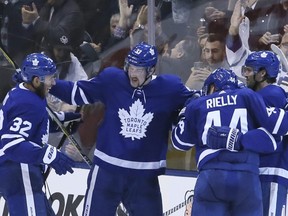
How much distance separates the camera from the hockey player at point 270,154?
229 inches

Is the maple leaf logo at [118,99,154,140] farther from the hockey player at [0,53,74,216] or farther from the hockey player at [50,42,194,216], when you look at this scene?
the hockey player at [0,53,74,216]

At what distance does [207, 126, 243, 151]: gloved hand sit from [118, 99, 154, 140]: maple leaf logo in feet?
1.89

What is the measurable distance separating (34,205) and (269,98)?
1388 mm

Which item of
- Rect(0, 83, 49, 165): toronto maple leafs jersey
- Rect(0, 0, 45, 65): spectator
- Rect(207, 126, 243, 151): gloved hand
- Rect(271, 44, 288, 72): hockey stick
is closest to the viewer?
Rect(207, 126, 243, 151): gloved hand

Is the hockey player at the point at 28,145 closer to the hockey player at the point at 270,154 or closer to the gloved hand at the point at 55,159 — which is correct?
the gloved hand at the point at 55,159

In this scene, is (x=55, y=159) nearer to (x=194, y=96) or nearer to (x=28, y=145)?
(x=28, y=145)

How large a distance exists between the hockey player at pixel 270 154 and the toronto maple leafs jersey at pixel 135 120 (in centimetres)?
41

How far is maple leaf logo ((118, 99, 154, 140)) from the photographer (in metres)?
5.90

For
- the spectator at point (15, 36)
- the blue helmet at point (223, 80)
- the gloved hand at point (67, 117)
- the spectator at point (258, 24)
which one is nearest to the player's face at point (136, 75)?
the blue helmet at point (223, 80)

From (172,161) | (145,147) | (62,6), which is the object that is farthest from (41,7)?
(145,147)

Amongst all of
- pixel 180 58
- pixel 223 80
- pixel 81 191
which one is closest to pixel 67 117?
pixel 81 191

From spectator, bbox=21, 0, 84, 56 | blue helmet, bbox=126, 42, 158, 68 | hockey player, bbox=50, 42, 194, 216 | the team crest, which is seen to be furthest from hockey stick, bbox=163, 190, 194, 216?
the team crest

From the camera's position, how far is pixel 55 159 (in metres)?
5.70

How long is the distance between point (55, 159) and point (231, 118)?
0.98m
